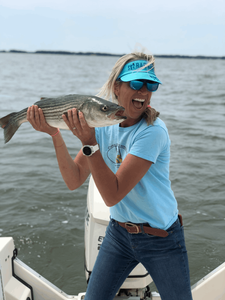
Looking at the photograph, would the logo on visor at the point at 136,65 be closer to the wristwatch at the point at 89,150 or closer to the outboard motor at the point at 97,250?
the wristwatch at the point at 89,150

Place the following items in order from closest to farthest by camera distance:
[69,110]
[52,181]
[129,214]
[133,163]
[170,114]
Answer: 1. [69,110]
2. [133,163]
3. [129,214]
4. [52,181]
5. [170,114]

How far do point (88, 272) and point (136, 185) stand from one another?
1.35 metres

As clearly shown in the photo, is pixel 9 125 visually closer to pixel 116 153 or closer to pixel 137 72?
pixel 116 153

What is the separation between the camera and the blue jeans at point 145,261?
7.41ft

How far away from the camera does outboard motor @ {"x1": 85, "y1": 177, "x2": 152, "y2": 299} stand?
294 cm

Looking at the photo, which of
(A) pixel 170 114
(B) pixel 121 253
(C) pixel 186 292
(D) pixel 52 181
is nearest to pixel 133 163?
(B) pixel 121 253

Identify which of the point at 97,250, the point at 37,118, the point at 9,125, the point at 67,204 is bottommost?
the point at 67,204

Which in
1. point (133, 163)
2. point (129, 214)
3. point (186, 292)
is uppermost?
point (133, 163)

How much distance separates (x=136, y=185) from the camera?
2.29 m

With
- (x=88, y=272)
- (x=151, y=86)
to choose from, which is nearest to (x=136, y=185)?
(x=151, y=86)

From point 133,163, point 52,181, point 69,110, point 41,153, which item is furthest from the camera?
point 41,153

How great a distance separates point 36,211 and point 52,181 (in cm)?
156

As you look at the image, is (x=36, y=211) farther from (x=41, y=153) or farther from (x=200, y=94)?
(x=200, y=94)

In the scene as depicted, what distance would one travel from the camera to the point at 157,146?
214cm
